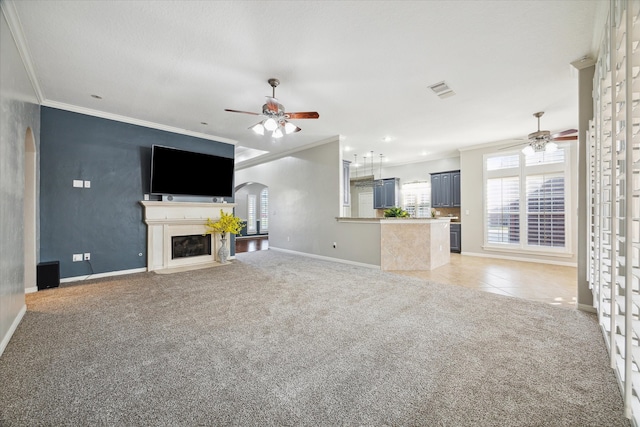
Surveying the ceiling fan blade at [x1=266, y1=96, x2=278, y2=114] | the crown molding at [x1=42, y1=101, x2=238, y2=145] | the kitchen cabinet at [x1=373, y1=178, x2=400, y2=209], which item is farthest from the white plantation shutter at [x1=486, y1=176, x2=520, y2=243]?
the crown molding at [x1=42, y1=101, x2=238, y2=145]

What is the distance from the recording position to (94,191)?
4.42 m

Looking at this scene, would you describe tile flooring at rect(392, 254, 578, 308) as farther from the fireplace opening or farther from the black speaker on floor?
the black speaker on floor

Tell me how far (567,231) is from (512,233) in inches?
37.1

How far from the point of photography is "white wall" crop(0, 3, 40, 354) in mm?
2148

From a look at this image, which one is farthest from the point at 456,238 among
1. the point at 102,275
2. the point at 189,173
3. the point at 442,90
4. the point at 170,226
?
the point at 102,275

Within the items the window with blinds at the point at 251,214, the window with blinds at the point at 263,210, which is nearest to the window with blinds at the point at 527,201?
the window with blinds at the point at 263,210

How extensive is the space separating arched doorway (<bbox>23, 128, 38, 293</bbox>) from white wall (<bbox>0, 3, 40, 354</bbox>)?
3.25 ft

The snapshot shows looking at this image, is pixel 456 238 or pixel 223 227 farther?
pixel 456 238

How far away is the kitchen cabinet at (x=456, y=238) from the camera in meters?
7.00

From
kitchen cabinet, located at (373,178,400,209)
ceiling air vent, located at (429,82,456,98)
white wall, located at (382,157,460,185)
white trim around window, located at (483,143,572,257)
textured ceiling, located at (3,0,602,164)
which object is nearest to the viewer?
textured ceiling, located at (3,0,602,164)

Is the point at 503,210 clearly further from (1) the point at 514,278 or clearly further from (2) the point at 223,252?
(2) the point at 223,252

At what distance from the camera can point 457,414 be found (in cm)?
140

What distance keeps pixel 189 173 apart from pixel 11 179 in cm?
295

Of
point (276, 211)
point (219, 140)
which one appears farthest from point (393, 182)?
point (219, 140)
